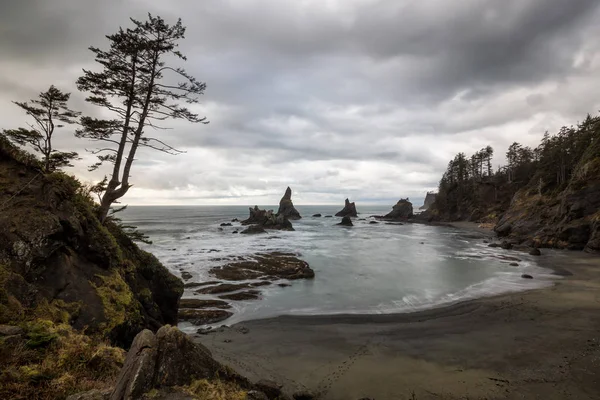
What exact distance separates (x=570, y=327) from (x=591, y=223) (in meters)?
33.8

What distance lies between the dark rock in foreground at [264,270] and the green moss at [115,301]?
16.4 meters

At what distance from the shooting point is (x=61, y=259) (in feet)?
25.1

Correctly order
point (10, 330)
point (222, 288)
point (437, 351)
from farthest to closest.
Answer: point (222, 288) → point (437, 351) → point (10, 330)

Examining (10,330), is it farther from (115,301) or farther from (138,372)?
(138,372)

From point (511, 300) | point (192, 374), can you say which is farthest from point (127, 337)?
point (511, 300)

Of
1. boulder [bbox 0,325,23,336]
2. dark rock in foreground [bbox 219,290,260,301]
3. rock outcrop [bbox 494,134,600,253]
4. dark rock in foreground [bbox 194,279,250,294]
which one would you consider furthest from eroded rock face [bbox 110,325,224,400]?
rock outcrop [bbox 494,134,600,253]

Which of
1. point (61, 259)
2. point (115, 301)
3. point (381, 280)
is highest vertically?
point (61, 259)

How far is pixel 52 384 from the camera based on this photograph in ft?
14.4

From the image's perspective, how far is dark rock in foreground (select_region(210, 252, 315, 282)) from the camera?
2566cm

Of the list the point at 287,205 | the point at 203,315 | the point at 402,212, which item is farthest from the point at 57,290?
the point at 402,212

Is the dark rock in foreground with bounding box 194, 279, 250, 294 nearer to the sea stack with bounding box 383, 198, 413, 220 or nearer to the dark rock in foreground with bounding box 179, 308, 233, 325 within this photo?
the dark rock in foreground with bounding box 179, 308, 233, 325

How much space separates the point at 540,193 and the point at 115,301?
74.3m

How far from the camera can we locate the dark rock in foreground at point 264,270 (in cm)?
2566

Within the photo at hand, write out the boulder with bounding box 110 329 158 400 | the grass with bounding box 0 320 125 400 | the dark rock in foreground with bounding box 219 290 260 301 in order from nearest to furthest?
the boulder with bounding box 110 329 158 400 < the grass with bounding box 0 320 125 400 < the dark rock in foreground with bounding box 219 290 260 301
